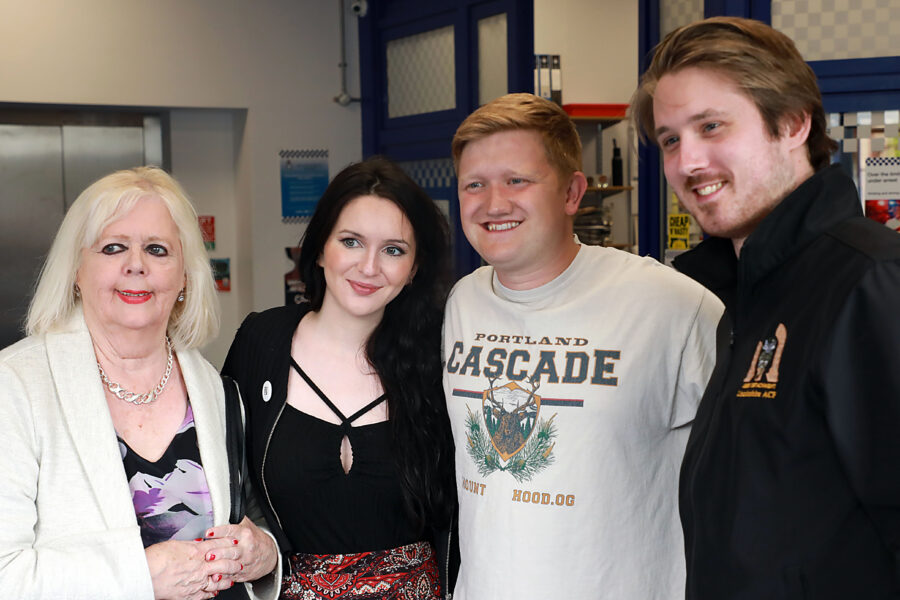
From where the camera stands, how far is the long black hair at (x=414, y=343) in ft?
8.09

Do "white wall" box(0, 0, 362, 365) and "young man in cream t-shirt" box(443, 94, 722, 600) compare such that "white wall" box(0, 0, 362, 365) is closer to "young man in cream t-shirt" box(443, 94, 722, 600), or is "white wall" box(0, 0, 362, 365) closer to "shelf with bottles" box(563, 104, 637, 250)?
"shelf with bottles" box(563, 104, 637, 250)

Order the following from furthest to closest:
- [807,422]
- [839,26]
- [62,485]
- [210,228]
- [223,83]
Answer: [210,228] < [223,83] < [839,26] < [62,485] < [807,422]

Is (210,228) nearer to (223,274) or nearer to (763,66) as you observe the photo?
(223,274)

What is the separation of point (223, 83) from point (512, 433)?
3.80 metres

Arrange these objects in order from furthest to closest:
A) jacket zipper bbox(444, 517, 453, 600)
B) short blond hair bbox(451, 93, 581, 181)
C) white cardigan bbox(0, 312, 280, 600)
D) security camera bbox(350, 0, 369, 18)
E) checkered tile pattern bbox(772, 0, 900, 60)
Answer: security camera bbox(350, 0, 369, 18)
checkered tile pattern bbox(772, 0, 900, 60)
jacket zipper bbox(444, 517, 453, 600)
short blond hair bbox(451, 93, 581, 181)
white cardigan bbox(0, 312, 280, 600)

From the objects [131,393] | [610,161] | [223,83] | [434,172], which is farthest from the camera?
[610,161]

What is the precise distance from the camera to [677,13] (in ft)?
12.2

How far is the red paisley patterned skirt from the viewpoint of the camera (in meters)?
2.38

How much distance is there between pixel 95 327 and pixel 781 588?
64.6 inches

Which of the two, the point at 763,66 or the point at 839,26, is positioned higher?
the point at 839,26

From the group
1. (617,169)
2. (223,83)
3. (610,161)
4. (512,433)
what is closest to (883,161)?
(512,433)

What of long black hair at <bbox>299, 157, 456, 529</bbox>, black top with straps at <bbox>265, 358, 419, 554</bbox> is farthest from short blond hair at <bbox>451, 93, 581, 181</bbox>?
black top with straps at <bbox>265, 358, 419, 554</bbox>

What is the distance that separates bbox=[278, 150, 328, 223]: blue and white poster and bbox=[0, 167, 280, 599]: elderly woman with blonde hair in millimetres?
3093

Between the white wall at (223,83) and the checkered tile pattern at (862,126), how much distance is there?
3.22 m
